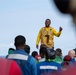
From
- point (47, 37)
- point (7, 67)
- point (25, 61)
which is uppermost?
point (47, 37)

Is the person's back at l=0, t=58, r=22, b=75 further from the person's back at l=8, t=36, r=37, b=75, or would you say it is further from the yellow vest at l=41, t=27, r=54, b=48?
the yellow vest at l=41, t=27, r=54, b=48

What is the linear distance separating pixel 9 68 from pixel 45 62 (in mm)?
4292

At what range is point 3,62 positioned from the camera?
1.58m

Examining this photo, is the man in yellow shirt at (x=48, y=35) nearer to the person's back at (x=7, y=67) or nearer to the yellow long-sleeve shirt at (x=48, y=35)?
the yellow long-sleeve shirt at (x=48, y=35)

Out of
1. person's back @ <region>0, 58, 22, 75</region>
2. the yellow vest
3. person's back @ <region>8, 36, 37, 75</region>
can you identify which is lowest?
person's back @ <region>8, 36, 37, 75</region>

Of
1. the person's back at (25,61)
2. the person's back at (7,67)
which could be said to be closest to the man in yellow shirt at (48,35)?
the person's back at (25,61)

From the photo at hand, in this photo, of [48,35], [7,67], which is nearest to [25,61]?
[7,67]

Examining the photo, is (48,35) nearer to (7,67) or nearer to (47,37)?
(47,37)

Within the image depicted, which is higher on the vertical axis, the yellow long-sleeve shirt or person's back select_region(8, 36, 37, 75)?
the yellow long-sleeve shirt

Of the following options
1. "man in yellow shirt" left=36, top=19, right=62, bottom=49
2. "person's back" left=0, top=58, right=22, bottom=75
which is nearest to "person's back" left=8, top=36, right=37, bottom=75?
"person's back" left=0, top=58, right=22, bottom=75

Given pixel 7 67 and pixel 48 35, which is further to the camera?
pixel 48 35

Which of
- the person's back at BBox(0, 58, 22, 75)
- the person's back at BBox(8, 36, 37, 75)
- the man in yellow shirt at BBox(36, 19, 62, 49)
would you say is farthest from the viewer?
the man in yellow shirt at BBox(36, 19, 62, 49)

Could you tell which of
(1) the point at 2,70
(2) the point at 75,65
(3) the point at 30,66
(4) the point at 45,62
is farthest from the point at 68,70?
(4) the point at 45,62

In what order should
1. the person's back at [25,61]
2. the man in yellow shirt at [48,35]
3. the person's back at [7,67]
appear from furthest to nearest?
the man in yellow shirt at [48,35] < the person's back at [25,61] < the person's back at [7,67]
